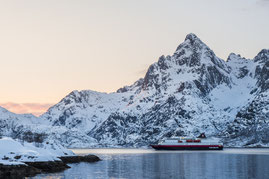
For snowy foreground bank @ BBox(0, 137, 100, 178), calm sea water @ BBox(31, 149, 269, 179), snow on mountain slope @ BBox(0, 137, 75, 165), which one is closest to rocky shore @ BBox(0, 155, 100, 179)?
snowy foreground bank @ BBox(0, 137, 100, 178)

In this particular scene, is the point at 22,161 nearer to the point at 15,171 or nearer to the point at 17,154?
the point at 17,154

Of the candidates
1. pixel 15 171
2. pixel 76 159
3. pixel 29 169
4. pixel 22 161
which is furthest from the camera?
pixel 76 159

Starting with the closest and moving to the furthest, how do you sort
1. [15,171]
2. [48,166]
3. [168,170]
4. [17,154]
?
[15,171] < [17,154] < [48,166] < [168,170]

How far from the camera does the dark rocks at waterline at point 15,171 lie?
7288 centimetres

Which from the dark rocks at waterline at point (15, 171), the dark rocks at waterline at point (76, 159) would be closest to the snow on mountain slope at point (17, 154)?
the dark rocks at waterline at point (15, 171)

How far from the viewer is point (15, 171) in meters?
74.8

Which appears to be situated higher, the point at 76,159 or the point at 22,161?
the point at 22,161

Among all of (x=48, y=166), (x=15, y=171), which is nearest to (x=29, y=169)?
(x=15, y=171)

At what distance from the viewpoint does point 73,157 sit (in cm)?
12231

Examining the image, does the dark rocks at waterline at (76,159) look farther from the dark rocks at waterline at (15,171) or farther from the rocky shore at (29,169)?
the dark rocks at waterline at (15,171)

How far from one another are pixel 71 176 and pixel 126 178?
1115 cm

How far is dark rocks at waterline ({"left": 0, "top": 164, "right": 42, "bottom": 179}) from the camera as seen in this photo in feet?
239

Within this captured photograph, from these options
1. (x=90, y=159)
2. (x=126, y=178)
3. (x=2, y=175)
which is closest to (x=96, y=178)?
(x=126, y=178)

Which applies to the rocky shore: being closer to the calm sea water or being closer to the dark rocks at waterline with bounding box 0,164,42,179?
the dark rocks at waterline with bounding box 0,164,42,179
